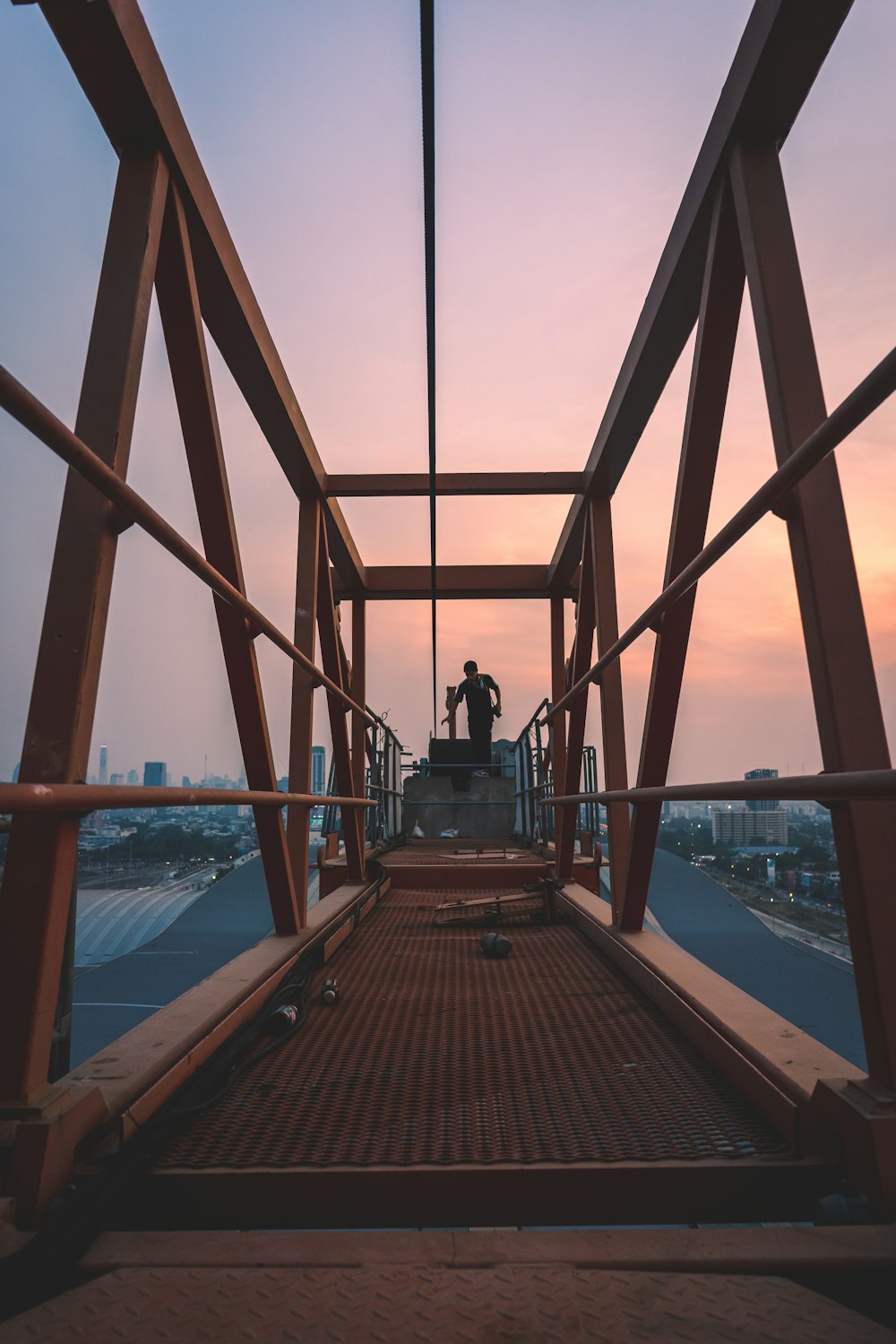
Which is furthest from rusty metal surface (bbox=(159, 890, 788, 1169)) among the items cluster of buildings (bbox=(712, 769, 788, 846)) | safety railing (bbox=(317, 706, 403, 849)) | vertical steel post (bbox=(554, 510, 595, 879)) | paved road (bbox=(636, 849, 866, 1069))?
paved road (bbox=(636, 849, 866, 1069))

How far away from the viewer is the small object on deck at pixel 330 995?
2523mm

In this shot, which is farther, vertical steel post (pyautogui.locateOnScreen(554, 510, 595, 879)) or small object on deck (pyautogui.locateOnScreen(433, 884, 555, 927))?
vertical steel post (pyautogui.locateOnScreen(554, 510, 595, 879))

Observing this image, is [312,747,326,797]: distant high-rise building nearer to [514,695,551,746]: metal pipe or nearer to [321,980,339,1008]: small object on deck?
[321,980,339,1008]: small object on deck

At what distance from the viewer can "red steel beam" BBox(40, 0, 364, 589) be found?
72.5 inches

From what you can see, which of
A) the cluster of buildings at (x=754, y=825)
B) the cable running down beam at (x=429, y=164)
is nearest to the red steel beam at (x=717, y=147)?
the cable running down beam at (x=429, y=164)

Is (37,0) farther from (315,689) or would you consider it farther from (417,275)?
(315,689)

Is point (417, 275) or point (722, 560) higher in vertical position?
point (417, 275)

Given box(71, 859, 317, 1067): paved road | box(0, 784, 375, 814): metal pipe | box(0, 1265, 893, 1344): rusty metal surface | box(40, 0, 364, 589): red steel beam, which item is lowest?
box(71, 859, 317, 1067): paved road

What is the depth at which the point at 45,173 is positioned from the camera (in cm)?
283

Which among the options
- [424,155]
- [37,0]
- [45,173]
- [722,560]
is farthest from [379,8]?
[45,173]

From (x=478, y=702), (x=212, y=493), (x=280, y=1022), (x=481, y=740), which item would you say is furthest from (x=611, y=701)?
(x=481, y=740)

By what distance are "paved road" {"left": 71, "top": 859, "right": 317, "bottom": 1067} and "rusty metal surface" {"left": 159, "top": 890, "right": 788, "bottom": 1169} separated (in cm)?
2452

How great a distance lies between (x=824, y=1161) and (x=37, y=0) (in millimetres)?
2839

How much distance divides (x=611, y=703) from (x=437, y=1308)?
3.35 meters
